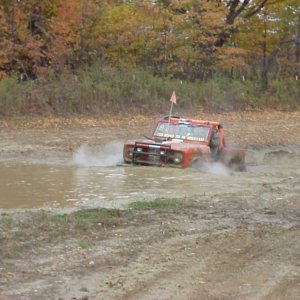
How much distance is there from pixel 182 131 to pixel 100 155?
3.27 metres

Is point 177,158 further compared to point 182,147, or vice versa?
point 182,147

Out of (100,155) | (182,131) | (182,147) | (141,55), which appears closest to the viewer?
(182,147)

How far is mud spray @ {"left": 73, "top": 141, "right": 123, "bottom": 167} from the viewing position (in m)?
21.2

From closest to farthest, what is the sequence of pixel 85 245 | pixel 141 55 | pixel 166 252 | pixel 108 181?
pixel 166 252, pixel 85 245, pixel 108 181, pixel 141 55

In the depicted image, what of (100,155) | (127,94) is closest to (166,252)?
(100,155)

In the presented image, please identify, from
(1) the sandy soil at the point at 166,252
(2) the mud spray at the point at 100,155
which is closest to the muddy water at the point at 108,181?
(2) the mud spray at the point at 100,155

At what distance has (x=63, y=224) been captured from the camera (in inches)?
440

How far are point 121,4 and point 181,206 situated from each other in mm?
29382

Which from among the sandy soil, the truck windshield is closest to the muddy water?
the truck windshield

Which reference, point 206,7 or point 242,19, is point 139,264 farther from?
point 242,19

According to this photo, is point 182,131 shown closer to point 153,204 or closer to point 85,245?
point 153,204

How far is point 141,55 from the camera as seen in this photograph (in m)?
40.7

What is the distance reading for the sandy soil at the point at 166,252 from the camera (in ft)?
25.8

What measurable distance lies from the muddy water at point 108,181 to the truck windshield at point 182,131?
90 centimetres
